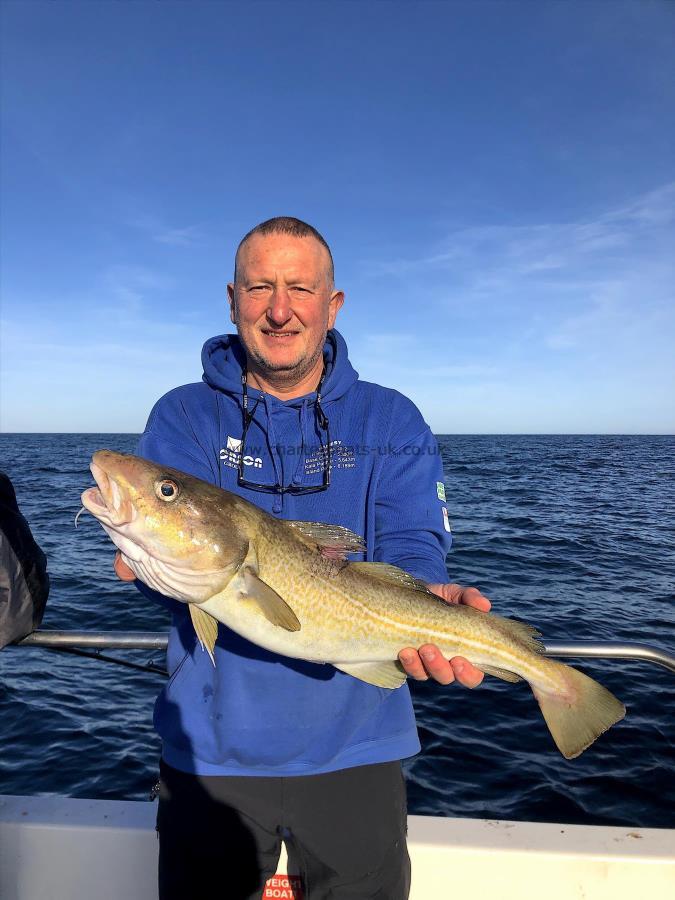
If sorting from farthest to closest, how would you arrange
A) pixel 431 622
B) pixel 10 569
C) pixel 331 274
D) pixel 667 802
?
pixel 667 802 < pixel 331 274 < pixel 431 622 < pixel 10 569

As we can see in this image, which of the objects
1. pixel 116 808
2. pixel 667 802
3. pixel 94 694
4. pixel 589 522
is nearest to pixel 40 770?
pixel 94 694

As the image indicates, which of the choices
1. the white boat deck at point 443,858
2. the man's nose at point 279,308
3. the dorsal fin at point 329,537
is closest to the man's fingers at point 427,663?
the dorsal fin at point 329,537

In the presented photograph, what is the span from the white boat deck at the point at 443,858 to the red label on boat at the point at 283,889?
0.71 meters

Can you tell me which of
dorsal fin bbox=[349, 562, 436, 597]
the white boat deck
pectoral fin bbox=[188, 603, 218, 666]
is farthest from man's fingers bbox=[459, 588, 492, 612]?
the white boat deck

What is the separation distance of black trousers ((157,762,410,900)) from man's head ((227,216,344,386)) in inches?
87.5

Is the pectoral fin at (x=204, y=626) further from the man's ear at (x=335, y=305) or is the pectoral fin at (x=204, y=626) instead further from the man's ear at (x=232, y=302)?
the man's ear at (x=335, y=305)

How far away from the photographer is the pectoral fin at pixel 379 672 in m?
3.01

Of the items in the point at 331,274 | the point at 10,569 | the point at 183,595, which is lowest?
the point at 183,595

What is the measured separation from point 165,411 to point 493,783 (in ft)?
21.7

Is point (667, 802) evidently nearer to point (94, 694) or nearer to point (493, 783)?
point (493, 783)

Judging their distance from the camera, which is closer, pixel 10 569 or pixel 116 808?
pixel 10 569

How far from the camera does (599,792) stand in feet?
23.9

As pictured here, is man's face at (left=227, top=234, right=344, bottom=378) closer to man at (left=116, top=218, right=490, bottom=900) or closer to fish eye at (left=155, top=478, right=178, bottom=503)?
man at (left=116, top=218, right=490, bottom=900)

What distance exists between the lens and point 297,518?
11.0 ft
